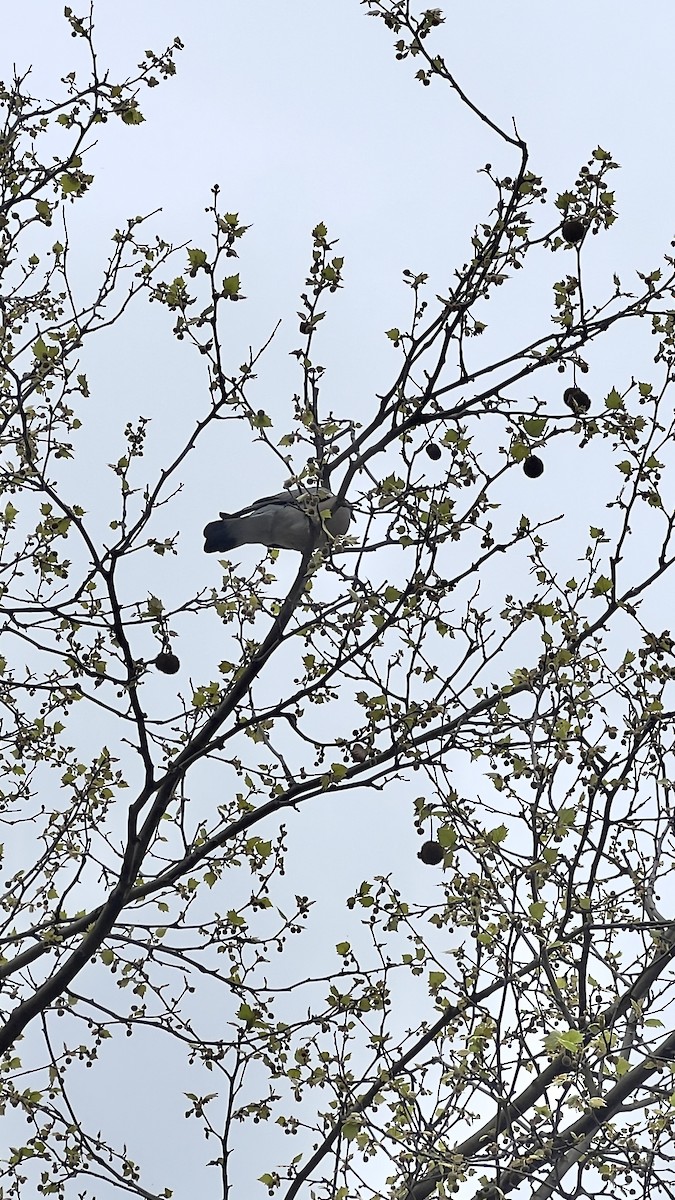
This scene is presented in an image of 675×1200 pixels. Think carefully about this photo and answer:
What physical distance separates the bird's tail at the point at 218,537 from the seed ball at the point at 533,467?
316 centimetres

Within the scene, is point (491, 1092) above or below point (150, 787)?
below

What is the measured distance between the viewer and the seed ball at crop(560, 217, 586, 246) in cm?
494

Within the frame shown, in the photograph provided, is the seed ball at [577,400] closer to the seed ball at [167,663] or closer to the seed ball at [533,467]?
the seed ball at [533,467]

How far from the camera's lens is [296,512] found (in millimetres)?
7734

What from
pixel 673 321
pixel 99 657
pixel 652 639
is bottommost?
pixel 652 639

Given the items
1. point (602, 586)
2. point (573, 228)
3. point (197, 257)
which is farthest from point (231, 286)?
point (602, 586)

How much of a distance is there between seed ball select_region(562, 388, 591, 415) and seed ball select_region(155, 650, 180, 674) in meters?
1.81

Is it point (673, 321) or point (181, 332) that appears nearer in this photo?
point (181, 332)

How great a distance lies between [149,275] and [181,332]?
821mm

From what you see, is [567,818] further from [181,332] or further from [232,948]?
[181,332]

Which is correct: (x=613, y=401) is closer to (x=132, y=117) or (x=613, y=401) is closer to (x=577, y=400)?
(x=577, y=400)

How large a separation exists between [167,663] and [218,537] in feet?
9.21

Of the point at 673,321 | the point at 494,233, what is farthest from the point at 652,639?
the point at 494,233

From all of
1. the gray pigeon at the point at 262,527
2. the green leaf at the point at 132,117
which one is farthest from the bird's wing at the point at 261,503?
the green leaf at the point at 132,117
